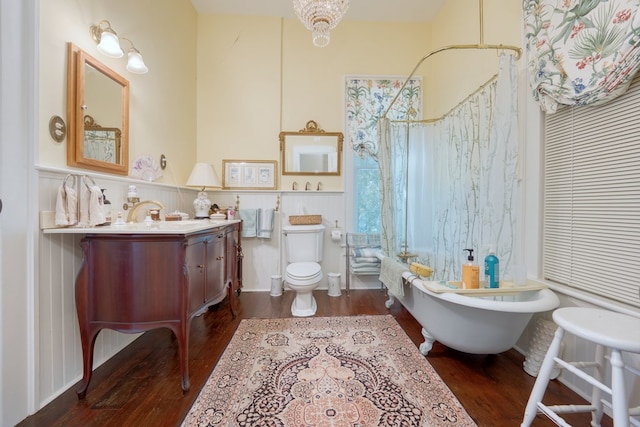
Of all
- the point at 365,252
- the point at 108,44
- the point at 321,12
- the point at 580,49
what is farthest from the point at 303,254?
the point at 580,49

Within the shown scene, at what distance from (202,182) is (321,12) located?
1.69 metres

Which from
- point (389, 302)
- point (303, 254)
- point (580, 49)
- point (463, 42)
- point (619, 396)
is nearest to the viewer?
point (619, 396)

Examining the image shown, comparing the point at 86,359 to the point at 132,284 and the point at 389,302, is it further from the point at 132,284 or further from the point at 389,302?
the point at 389,302

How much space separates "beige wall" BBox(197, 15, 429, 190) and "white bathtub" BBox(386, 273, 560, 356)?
178cm

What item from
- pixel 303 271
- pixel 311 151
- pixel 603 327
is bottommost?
pixel 303 271

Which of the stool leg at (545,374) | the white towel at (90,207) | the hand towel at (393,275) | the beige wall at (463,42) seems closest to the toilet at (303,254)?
the hand towel at (393,275)

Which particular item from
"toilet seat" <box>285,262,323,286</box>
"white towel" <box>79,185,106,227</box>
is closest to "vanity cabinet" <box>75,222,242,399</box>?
"white towel" <box>79,185,106,227</box>

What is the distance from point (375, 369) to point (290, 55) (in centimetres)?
315

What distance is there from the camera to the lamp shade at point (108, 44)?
4.85 ft

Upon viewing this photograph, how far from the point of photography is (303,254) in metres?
2.57

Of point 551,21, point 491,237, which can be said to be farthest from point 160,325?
point 551,21

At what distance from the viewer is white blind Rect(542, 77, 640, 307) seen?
114 centimetres

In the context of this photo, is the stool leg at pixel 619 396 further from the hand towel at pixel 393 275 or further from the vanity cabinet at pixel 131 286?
the vanity cabinet at pixel 131 286

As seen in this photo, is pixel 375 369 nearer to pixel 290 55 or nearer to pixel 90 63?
pixel 90 63
